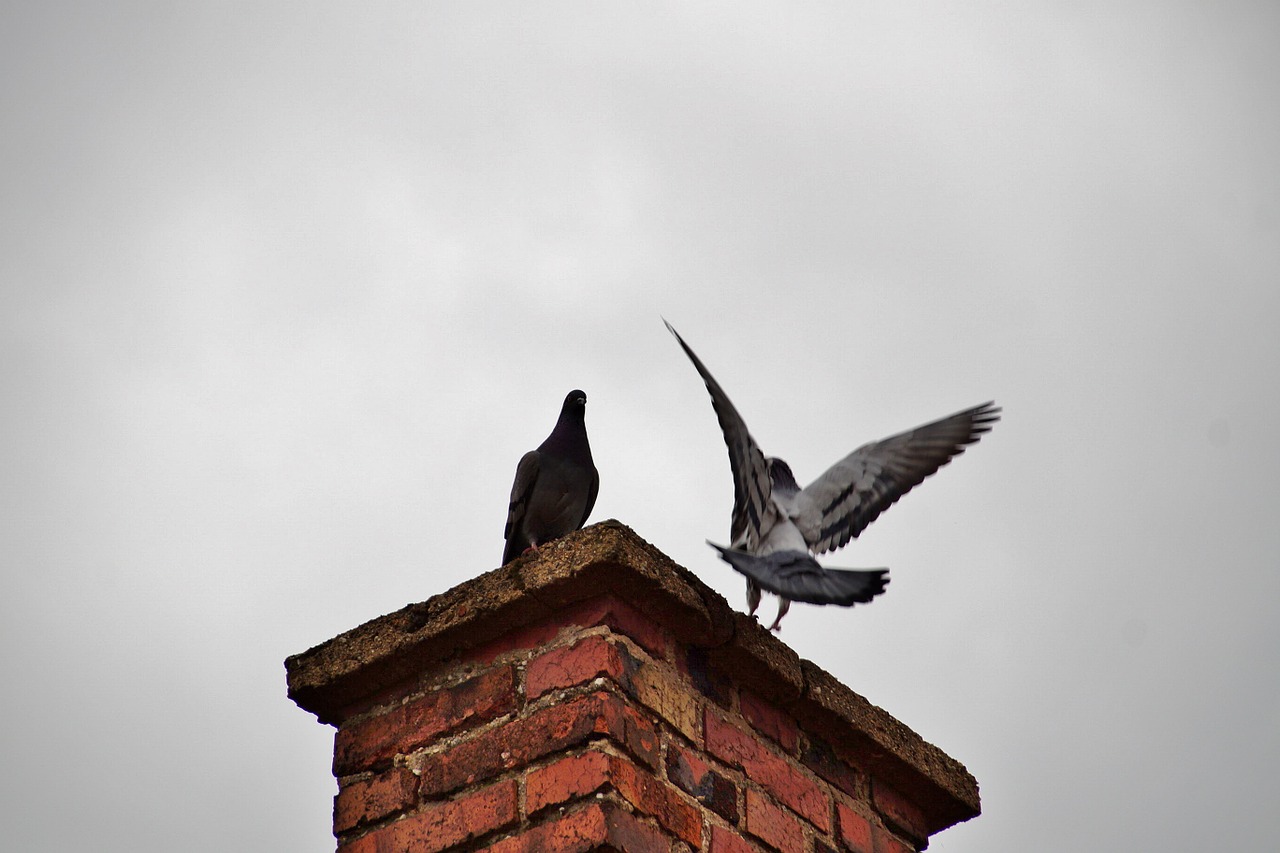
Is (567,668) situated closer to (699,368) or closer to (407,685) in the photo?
(407,685)

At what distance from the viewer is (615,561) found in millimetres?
2158

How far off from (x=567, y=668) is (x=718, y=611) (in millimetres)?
323

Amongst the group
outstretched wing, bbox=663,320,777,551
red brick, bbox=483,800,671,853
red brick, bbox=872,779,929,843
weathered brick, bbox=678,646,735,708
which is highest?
outstretched wing, bbox=663,320,777,551

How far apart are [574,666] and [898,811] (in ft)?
2.93

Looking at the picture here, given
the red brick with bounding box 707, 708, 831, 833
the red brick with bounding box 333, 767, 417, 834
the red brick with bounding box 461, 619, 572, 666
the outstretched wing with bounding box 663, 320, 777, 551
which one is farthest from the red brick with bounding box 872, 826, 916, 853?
Answer: the outstretched wing with bounding box 663, 320, 777, 551

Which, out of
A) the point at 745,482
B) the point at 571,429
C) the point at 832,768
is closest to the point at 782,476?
the point at 745,482

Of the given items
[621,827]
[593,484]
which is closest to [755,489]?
[593,484]

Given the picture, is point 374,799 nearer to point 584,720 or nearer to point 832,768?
point 584,720

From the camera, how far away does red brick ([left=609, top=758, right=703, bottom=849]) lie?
6.52 ft

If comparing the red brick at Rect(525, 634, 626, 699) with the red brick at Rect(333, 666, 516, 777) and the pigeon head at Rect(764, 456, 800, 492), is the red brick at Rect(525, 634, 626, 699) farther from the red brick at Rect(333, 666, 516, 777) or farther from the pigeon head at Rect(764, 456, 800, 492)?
the pigeon head at Rect(764, 456, 800, 492)

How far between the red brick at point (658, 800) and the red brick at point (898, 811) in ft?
2.06

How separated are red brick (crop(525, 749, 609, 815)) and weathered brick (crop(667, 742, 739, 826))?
0.59 ft

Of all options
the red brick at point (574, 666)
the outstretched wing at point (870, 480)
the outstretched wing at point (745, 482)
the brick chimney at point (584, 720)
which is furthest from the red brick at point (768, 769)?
the outstretched wing at point (870, 480)

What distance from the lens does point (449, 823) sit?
2.09 meters
